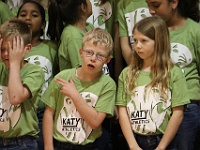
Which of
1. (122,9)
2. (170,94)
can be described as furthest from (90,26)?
(170,94)

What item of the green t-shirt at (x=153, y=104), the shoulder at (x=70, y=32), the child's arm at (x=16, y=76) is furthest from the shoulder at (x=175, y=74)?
the child's arm at (x=16, y=76)

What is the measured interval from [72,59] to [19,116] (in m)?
0.47

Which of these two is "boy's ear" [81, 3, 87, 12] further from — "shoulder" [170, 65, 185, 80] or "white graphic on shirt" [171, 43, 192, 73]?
Result: "shoulder" [170, 65, 185, 80]

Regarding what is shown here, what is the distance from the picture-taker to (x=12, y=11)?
114 inches

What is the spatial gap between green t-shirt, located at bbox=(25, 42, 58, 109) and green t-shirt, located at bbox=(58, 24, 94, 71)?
8 cm

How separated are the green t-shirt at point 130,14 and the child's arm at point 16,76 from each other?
0.75m

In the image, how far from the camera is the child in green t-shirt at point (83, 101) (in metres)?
2.10

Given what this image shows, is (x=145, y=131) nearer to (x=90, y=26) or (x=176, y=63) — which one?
(x=176, y=63)

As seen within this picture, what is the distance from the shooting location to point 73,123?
2.11 metres

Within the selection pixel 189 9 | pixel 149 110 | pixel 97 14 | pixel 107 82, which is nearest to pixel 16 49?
pixel 107 82

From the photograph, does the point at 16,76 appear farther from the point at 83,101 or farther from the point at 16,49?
the point at 83,101

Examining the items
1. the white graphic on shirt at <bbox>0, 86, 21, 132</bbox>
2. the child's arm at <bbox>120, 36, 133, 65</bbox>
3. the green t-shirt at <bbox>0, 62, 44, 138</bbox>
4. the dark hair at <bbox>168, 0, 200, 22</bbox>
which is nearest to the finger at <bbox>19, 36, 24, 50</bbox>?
the green t-shirt at <bbox>0, 62, 44, 138</bbox>

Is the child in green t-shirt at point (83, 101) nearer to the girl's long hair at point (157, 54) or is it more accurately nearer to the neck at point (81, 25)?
the girl's long hair at point (157, 54)

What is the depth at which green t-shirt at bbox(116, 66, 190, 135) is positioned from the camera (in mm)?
2078
